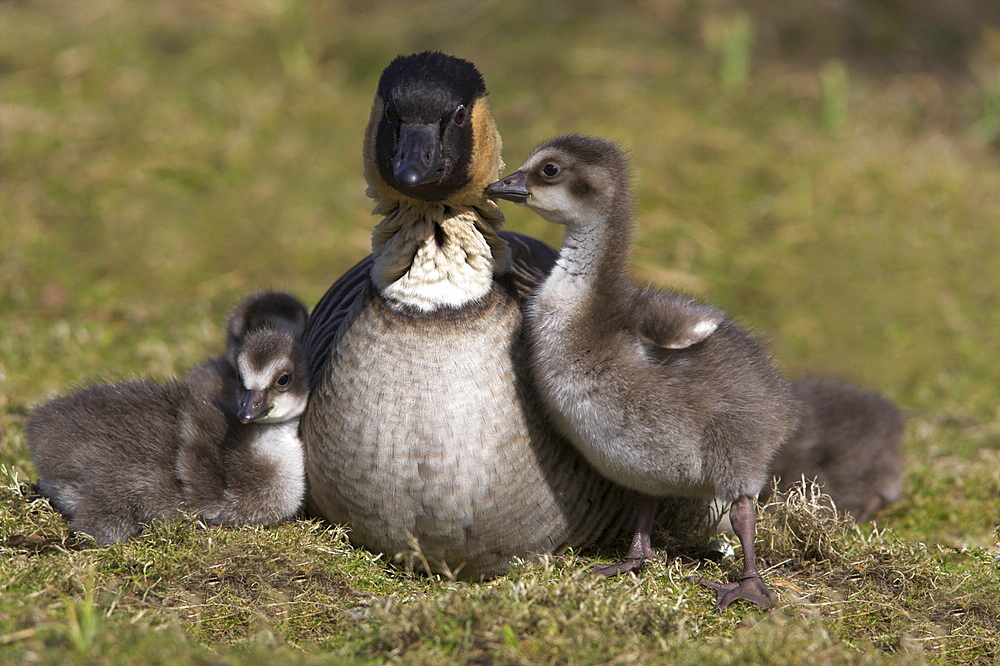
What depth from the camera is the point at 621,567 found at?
4727mm

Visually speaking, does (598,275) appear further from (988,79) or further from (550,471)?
(988,79)

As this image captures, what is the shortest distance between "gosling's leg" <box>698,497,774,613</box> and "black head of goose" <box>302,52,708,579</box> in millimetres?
667

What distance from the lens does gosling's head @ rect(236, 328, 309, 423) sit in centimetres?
486

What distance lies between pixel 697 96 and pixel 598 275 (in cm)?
798

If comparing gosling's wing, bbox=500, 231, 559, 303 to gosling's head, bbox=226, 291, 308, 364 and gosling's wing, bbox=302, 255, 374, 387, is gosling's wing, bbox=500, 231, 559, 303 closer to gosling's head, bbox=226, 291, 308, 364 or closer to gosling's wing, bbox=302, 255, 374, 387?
gosling's wing, bbox=302, 255, 374, 387

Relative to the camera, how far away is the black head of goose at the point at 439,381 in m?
4.51

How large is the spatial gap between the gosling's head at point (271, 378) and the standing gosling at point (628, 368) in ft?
3.96

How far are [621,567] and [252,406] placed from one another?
71.4 inches

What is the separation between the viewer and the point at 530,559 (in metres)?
4.81

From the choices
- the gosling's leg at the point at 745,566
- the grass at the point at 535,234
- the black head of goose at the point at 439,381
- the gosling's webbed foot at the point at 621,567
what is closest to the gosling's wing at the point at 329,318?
the black head of goose at the point at 439,381

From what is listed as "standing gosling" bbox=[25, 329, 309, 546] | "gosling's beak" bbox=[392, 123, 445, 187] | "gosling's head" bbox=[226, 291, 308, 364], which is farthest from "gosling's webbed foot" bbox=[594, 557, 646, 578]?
"gosling's head" bbox=[226, 291, 308, 364]

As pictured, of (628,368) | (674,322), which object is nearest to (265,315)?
(628,368)

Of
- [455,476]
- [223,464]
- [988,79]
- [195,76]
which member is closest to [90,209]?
[195,76]

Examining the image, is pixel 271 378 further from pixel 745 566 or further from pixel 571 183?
pixel 745 566
